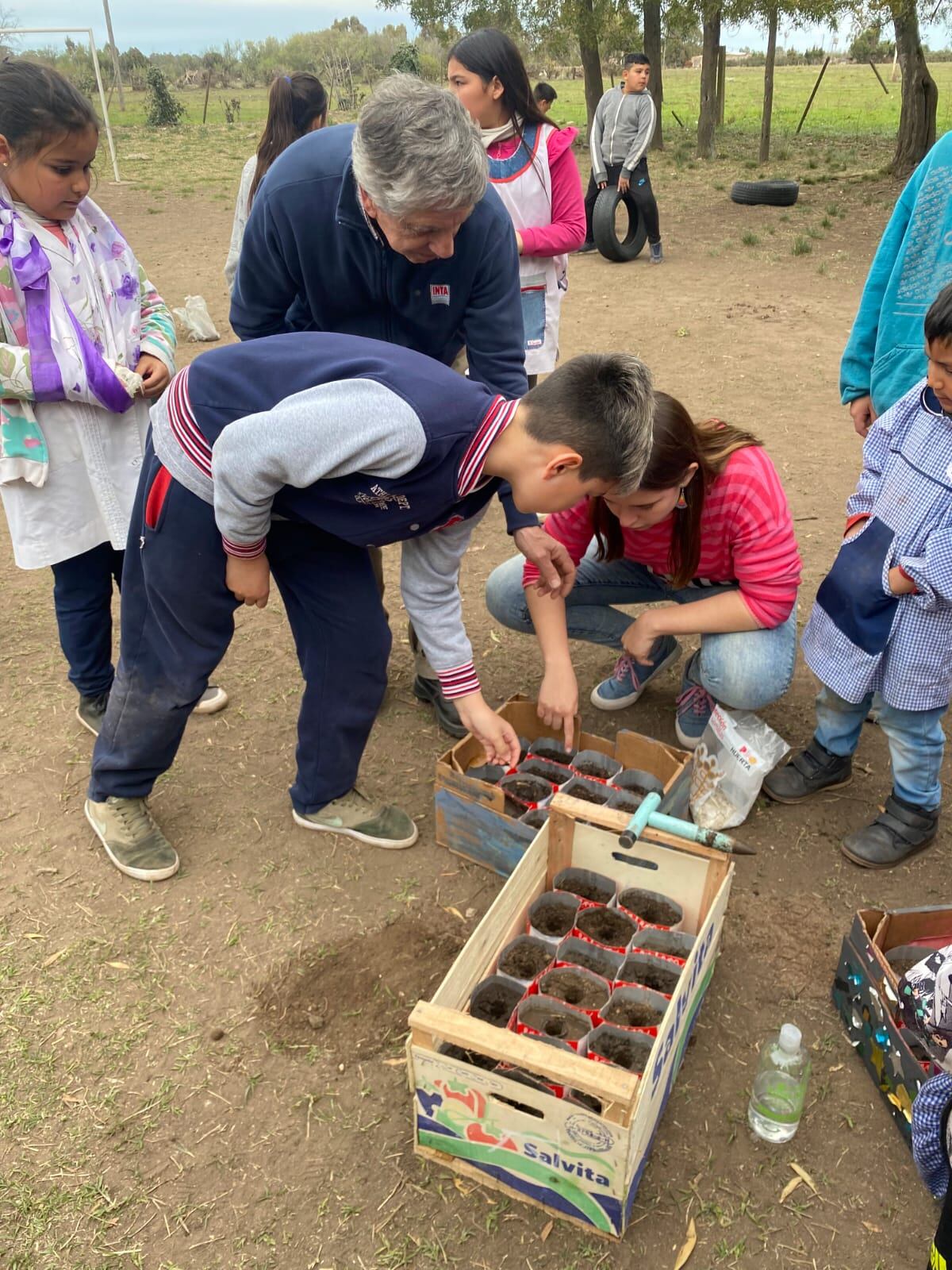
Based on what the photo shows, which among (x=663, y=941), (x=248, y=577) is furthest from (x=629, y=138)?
(x=663, y=941)

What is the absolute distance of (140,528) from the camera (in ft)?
7.39

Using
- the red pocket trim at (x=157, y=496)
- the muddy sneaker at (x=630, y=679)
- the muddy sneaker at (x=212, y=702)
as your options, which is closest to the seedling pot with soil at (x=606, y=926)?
the muddy sneaker at (x=630, y=679)

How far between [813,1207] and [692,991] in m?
0.44

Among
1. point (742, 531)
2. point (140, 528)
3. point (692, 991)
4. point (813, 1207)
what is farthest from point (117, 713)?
point (813, 1207)

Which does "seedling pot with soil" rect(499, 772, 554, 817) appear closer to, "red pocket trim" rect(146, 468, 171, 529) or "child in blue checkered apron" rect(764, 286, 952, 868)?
"child in blue checkered apron" rect(764, 286, 952, 868)

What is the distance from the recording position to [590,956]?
2.23 m

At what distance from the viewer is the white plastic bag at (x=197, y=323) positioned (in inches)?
→ 285

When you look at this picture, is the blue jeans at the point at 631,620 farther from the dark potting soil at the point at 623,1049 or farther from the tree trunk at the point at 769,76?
the tree trunk at the point at 769,76

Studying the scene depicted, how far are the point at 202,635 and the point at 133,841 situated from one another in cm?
70

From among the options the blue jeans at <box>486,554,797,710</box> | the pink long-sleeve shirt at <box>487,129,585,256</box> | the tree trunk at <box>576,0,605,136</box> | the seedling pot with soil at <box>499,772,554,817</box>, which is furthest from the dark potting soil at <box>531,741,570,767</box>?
the tree trunk at <box>576,0,605,136</box>

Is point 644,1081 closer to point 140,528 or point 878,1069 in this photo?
point 878,1069

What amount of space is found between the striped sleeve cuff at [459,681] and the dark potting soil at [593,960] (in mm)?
657

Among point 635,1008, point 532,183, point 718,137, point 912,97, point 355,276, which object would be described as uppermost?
point 912,97

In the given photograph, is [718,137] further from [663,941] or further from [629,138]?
[663,941]
